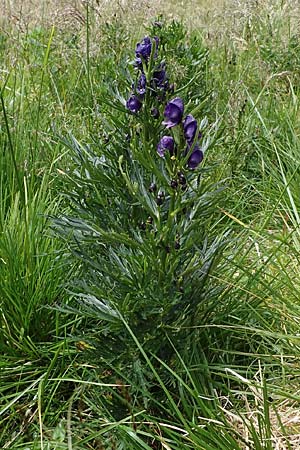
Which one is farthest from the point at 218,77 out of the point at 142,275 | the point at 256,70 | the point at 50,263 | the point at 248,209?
the point at 142,275

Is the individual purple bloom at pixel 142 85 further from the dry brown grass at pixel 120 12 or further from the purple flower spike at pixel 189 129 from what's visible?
the dry brown grass at pixel 120 12

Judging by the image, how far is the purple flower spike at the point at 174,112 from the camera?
4.25 feet

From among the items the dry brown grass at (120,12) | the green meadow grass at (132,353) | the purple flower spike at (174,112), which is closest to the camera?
the purple flower spike at (174,112)

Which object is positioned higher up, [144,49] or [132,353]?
[144,49]

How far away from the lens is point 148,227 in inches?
59.4

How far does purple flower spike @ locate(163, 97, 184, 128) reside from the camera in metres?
1.29

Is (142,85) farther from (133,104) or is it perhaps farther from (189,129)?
(189,129)

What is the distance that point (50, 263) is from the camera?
1827mm

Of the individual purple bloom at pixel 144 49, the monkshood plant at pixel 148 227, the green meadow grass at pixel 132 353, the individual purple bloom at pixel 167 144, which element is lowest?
the green meadow grass at pixel 132 353

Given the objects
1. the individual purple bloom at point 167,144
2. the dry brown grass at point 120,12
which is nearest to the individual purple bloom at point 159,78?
the individual purple bloom at point 167,144

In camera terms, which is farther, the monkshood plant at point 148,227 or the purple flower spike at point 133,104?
the purple flower spike at point 133,104

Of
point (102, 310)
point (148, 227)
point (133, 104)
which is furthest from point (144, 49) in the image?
point (102, 310)

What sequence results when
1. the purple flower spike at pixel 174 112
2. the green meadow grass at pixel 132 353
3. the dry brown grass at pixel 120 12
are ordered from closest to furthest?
1. the purple flower spike at pixel 174 112
2. the green meadow grass at pixel 132 353
3. the dry brown grass at pixel 120 12

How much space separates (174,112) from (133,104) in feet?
0.72
